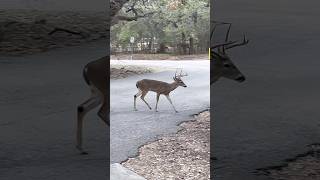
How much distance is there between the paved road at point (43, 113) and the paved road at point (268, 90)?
0.63 metres

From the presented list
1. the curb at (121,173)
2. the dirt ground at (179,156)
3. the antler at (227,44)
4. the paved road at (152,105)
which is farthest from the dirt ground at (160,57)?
the curb at (121,173)

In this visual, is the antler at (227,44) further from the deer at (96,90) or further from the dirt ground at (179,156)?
the dirt ground at (179,156)

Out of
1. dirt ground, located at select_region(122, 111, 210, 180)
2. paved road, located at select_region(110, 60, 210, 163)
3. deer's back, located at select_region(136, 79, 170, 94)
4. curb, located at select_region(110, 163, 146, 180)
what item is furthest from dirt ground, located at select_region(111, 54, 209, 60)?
curb, located at select_region(110, 163, 146, 180)

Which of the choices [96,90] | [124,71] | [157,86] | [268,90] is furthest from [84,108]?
[268,90]

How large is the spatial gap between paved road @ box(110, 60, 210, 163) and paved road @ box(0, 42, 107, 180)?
57 cm

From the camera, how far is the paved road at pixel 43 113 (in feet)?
6.23

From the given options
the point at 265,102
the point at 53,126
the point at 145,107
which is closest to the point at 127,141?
the point at 145,107

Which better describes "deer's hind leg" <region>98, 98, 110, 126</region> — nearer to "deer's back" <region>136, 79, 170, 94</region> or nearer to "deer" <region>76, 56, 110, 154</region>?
"deer" <region>76, 56, 110, 154</region>

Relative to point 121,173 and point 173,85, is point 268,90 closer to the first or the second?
point 173,85

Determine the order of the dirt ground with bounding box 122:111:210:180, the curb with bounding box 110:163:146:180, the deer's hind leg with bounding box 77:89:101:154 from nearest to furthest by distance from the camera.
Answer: the deer's hind leg with bounding box 77:89:101:154 → the curb with bounding box 110:163:146:180 → the dirt ground with bounding box 122:111:210:180

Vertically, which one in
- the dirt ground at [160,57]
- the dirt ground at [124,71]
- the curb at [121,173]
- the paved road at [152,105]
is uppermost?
the dirt ground at [160,57]

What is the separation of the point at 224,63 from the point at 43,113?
2.97 ft

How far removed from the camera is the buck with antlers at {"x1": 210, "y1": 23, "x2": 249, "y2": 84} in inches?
81.1

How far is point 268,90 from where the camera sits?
207cm
